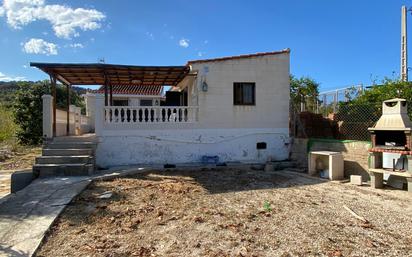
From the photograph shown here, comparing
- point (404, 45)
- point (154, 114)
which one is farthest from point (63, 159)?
point (404, 45)

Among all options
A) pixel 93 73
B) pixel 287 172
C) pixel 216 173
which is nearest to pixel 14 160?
pixel 93 73

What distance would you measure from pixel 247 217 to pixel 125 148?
6710 mm

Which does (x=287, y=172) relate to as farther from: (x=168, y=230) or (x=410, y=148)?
Result: (x=168, y=230)

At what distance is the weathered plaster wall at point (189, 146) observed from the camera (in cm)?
1112

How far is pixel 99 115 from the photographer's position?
1090cm

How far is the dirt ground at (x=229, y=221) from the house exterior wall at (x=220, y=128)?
270cm

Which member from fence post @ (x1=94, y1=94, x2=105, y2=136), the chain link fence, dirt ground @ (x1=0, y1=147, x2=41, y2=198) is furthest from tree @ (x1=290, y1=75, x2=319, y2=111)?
dirt ground @ (x1=0, y1=147, x2=41, y2=198)

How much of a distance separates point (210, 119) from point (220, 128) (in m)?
0.54

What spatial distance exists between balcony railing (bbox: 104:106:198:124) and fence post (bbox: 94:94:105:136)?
0.22m

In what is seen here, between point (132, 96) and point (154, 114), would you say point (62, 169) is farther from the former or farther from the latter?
point (132, 96)

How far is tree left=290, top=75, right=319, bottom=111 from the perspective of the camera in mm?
16766

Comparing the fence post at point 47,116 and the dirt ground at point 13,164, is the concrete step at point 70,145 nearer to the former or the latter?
the fence post at point 47,116

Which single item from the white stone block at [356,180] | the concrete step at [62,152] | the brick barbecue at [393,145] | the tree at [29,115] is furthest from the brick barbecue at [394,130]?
the tree at [29,115]

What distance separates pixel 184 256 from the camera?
4121 millimetres
